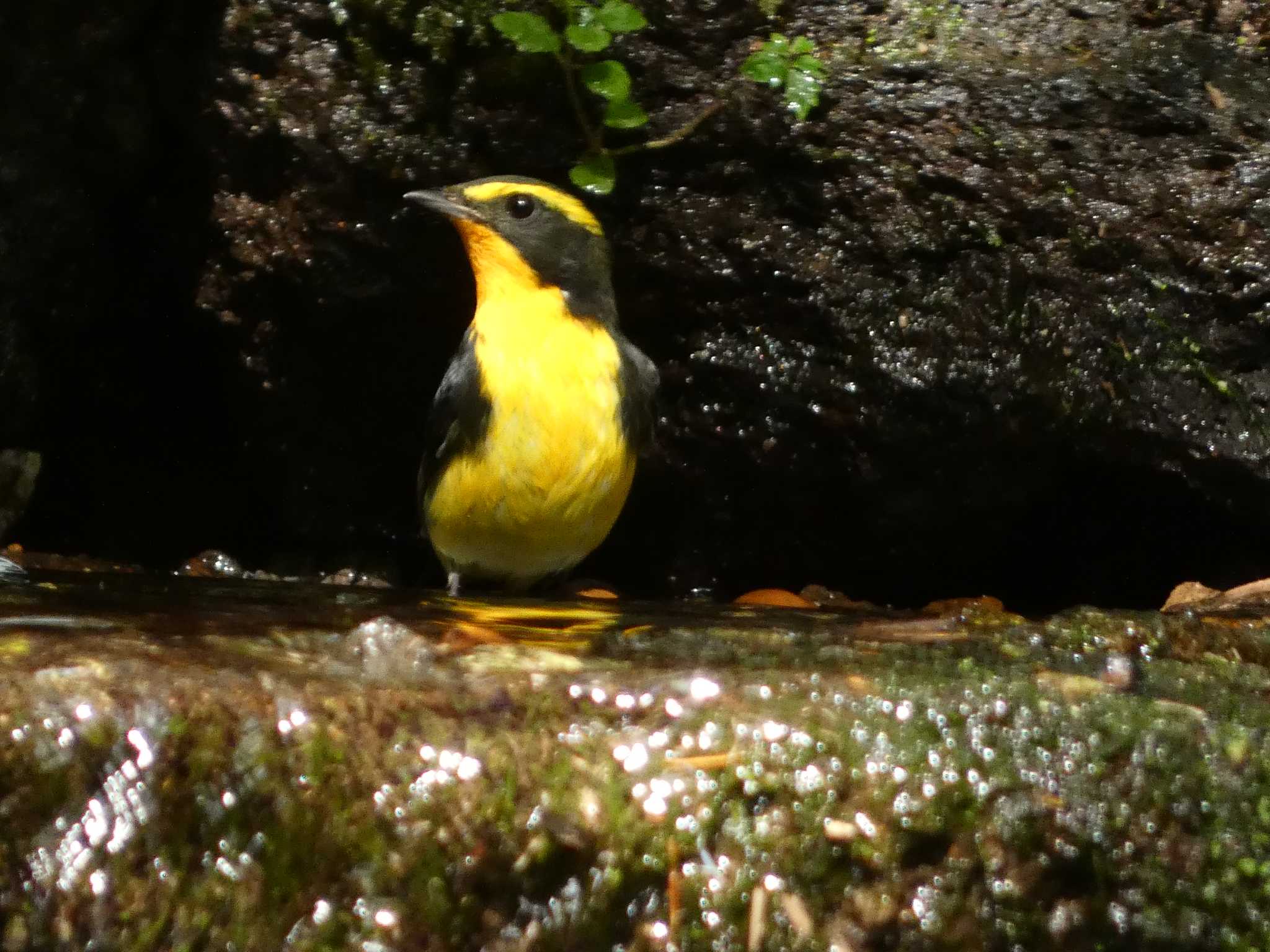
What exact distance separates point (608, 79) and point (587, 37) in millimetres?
155

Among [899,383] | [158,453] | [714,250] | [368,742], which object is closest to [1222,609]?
[899,383]

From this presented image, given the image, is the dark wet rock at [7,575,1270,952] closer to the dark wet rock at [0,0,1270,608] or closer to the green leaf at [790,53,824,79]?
the dark wet rock at [0,0,1270,608]

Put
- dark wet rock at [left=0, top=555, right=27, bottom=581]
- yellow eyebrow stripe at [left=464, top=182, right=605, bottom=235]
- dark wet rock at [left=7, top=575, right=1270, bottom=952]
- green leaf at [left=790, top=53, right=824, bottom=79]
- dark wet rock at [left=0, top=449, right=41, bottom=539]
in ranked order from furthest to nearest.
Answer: dark wet rock at [left=0, top=449, right=41, bottom=539] < green leaf at [left=790, top=53, right=824, bottom=79] < yellow eyebrow stripe at [left=464, top=182, right=605, bottom=235] < dark wet rock at [left=0, top=555, right=27, bottom=581] < dark wet rock at [left=7, top=575, right=1270, bottom=952]

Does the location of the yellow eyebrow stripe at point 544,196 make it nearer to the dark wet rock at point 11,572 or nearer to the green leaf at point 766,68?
the green leaf at point 766,68

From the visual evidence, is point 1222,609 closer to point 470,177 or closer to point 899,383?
point 899,383

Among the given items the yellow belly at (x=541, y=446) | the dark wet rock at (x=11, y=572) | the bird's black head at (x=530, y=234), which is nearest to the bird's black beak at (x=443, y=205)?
the bird's black head at (x=530, y=234)

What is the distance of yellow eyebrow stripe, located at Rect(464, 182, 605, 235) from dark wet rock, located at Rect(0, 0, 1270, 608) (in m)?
0.34

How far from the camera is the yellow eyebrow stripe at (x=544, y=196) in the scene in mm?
4586

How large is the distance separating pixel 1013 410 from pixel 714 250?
1.19 metres

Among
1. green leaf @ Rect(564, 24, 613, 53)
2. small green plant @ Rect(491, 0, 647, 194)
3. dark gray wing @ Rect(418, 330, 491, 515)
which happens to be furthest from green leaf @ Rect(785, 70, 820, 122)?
dark gray wing @ Rect(418, 330, 491, 515)

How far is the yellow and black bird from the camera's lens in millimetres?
4426

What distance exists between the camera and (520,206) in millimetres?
4613

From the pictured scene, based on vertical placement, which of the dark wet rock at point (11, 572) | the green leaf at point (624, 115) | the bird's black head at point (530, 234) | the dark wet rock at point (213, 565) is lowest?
the dark wet rock at point (213, 565)

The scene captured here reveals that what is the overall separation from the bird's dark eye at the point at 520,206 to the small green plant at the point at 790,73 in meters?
0.89
